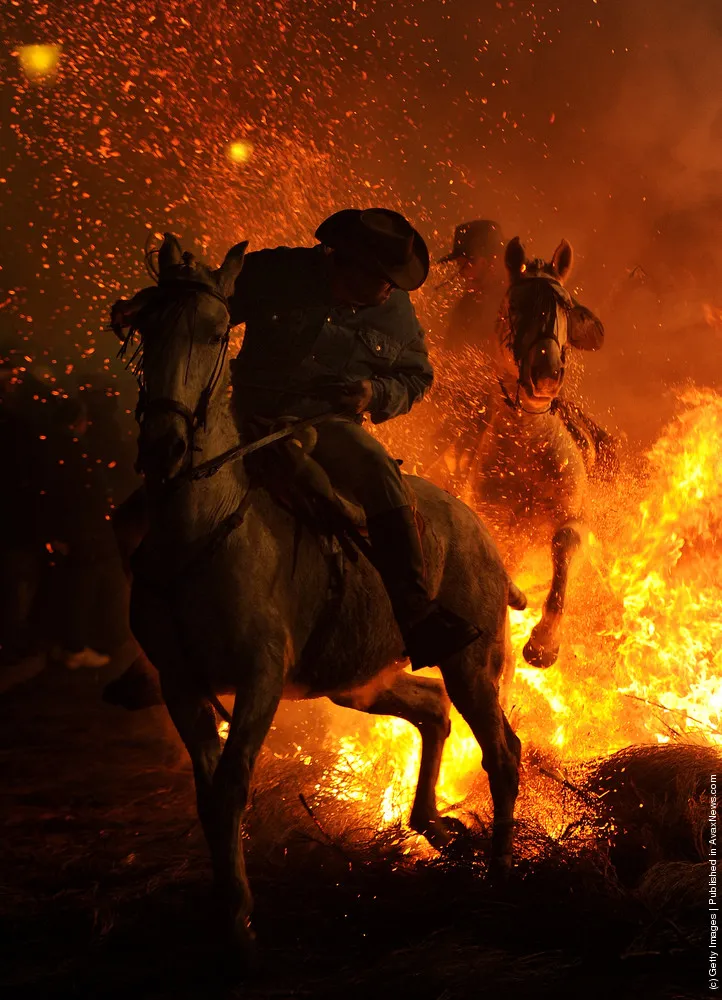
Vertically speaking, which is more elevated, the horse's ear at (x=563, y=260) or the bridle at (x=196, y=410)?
the horse's ear at (x=563, y=260)

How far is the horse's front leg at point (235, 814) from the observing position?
3662 millimetres

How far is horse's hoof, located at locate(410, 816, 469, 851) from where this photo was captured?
5422 millimetres

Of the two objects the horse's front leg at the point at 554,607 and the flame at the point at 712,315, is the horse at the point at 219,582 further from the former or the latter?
the flame at the point at 712,315

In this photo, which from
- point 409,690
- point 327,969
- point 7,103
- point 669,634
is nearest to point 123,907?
point 327,969

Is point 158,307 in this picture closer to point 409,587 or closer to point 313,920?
point 409,587

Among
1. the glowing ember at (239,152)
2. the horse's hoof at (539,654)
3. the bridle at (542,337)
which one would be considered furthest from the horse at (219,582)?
the glowing ember at (239,152)

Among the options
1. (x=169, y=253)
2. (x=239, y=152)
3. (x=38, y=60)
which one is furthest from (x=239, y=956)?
(x=38, y=60)

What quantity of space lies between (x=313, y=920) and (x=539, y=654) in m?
2.97

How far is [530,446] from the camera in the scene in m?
6.86

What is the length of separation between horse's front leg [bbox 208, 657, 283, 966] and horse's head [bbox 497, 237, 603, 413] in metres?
3.99

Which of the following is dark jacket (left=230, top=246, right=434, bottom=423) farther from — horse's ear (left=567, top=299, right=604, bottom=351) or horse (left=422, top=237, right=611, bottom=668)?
horse's ear (left=567, top=299, right=604, bottom=351)

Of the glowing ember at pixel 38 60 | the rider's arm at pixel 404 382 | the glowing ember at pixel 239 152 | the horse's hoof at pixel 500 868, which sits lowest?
the horse's hoof at pixel 500 868

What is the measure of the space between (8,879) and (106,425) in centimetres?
688

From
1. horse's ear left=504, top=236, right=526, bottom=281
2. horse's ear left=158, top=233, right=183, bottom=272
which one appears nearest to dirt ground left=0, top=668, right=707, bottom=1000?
horse's ear left=158, top=233, right=183, bottom=272
